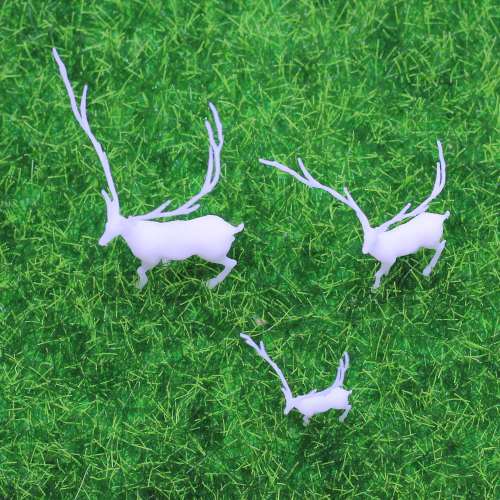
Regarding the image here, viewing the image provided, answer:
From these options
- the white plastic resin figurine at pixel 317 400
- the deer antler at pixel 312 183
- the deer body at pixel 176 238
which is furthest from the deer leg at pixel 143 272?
the deer antler at pixel 312 183

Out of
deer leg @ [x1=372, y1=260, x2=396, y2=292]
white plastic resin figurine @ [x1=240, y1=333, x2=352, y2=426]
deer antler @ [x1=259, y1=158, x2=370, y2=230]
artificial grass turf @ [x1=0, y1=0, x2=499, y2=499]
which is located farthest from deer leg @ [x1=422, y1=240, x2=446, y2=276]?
white plastic resin figurine @ [x1=240, y1=333, x2=352, y2=426]

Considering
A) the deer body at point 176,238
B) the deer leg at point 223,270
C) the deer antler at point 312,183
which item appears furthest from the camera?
the deer leg at point 223,270

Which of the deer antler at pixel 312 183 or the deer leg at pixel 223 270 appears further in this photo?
the deer leg at pixel 223 270

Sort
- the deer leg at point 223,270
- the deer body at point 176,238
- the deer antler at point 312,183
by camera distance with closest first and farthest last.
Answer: the deer antler at point 312,183, the deer body at point 176,238, the deer leg at point 223,270

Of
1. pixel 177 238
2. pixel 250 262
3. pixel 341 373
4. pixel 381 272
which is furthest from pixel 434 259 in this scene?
pixel 177 238

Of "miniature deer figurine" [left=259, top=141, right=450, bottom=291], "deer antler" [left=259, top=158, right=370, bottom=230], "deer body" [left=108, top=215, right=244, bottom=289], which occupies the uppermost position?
"deer antler" [left=259, top=158, right=370, bottom=230]

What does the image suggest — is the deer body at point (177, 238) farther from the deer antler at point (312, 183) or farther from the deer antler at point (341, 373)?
the deer antler at point (341, 373)

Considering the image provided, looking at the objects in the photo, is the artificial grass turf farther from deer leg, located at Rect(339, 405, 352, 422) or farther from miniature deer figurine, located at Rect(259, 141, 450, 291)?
miniature deer figurine, located at Rect(259, 141, 450, 291)
